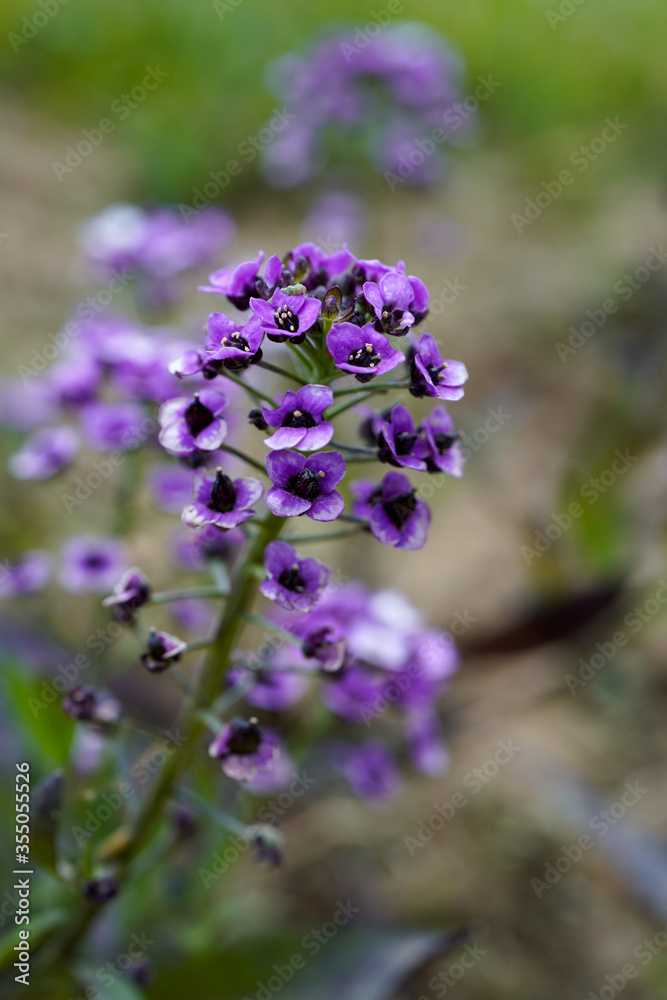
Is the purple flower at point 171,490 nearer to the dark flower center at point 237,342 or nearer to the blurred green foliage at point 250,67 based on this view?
the dark flower center at point 237,342

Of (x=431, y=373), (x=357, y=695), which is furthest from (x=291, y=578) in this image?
(x=357, y=695)

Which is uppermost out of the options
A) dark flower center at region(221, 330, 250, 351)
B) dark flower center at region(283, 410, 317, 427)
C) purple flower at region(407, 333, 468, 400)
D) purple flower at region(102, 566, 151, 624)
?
purple flower at region(407, 333, 468, 400)

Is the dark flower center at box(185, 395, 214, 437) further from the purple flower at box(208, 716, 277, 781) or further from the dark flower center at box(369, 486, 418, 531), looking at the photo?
the purple flower at box(208, 716, 277, 781)

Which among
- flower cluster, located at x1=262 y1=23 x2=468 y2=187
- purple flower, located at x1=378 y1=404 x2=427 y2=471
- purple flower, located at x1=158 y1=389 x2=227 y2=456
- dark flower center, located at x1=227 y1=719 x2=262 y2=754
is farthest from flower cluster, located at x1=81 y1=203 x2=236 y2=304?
dark flower center, located at x1=227 y1=719 x2=262 y2=754

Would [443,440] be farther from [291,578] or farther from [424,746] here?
Answer: [424,746]

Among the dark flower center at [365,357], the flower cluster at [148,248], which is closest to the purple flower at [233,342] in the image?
the dark flower center at [365,357]
